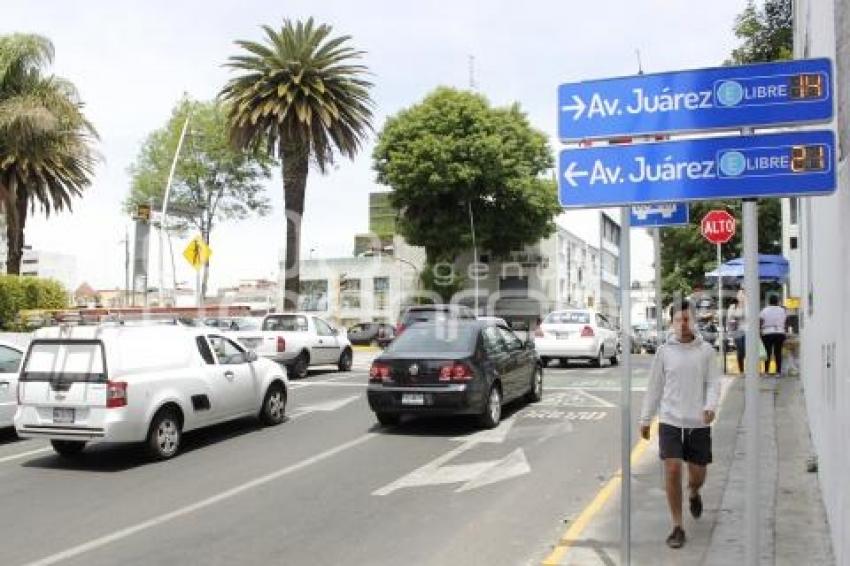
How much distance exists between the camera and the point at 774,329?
17000 millimetres

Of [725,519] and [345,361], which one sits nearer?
[725,519]

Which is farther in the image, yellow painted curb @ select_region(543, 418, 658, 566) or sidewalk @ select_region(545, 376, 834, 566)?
yellow painted curb @ select_region(543, 418, 658, 566)

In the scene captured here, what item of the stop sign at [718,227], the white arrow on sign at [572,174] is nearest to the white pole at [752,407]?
the white arrow on sign at [572,174]

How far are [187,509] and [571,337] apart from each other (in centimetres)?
1566

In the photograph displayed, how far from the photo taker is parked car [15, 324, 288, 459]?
390 inches

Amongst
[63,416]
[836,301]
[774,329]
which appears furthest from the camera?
[774,329]

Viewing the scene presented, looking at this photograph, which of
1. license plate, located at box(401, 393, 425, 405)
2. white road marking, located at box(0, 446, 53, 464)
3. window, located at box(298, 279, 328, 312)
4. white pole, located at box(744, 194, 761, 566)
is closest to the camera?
white pole, located at box(744, 194, 761, 566)

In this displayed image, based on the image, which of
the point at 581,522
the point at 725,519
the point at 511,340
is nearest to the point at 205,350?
the point at 511,340

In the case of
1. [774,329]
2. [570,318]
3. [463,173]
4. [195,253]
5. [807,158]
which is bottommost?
[774,329]

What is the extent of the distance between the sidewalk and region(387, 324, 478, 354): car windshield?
3.02m

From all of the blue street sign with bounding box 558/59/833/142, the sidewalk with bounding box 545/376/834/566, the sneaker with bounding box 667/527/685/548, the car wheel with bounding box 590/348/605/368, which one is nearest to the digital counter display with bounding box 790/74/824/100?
the blue street sign with bounding box 558/59/833/142

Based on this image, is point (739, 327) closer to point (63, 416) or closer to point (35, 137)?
point (63, 416)

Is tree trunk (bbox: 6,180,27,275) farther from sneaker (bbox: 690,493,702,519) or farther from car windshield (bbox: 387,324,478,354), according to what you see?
sneaker (bbox: 690,493,702,519)

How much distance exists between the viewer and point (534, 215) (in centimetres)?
5081
